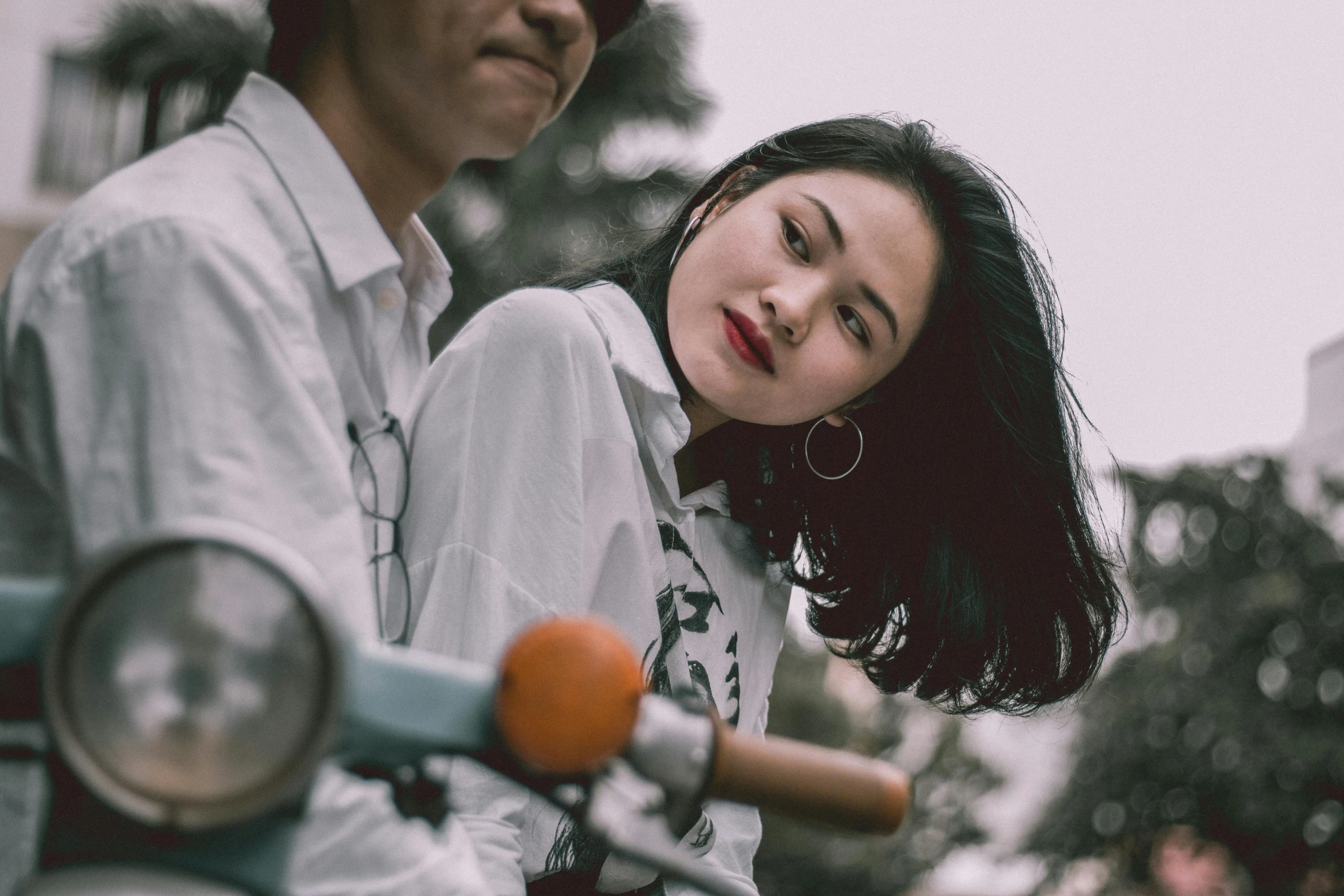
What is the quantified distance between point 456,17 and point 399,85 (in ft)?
0.35

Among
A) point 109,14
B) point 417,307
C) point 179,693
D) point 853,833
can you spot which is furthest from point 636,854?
point 109,14

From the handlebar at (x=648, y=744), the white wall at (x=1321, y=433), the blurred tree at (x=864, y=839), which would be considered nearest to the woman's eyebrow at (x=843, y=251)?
the handlebar at (x=648, y=744)

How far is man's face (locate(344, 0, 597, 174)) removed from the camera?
1325mm

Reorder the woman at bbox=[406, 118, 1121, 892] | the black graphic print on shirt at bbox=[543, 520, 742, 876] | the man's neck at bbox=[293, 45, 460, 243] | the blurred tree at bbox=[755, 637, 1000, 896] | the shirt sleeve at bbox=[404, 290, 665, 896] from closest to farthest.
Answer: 1. the man's neck at bbox=[293, 45, 460, 243]
2. the shirt sleeve at bbox=[404, 290, 665, 896]
3. the woman at bbox=[406, 118, 1121, 892]
4. the black graphic print on shirt at bbox=[543, 520, 742, 876]
5. the blurred tree at bbox=[755, 637, 1000, 896]

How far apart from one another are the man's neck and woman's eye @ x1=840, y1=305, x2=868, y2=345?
0.84 metres

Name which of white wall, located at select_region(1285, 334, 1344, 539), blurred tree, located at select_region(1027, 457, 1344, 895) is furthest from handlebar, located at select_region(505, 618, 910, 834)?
blurred tree, located at select_region(1027, 457, 1344, 895)

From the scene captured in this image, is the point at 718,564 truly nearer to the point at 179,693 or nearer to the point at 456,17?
the point at 456,17

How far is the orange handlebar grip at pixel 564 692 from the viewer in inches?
29.5

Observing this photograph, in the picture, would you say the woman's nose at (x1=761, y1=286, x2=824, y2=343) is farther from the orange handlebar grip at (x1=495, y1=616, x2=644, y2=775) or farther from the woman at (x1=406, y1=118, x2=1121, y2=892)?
the orange handlebar grip at (x1=495, y1=616, x2=644, y2=775)

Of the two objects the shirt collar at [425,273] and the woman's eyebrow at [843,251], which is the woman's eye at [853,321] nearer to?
the woman's eyebrow at [843,251]

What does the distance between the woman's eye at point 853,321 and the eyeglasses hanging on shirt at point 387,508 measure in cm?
83

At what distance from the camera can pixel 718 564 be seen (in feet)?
7.40

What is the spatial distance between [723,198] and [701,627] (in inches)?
31.7

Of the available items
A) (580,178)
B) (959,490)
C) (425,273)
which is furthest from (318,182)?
(580,178)
